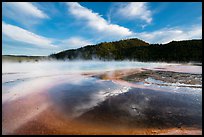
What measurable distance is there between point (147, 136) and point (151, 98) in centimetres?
478

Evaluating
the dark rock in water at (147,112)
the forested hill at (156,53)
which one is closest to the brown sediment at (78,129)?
the dark rock in water at (147,112)

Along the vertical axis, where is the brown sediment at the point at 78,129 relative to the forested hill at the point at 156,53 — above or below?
below

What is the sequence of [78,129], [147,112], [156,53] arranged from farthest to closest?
[156,53]
[147,112]
[78,129]

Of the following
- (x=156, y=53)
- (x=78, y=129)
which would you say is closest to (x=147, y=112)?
(x=78, y=129)

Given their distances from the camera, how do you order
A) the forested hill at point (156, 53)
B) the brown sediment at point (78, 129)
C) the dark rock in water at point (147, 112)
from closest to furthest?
the brown sediment at point (78, 129)
the dark rock in water at point (147, 112)
the forested hill at point (156, 53)

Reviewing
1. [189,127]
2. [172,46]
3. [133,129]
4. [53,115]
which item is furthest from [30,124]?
[172,46]

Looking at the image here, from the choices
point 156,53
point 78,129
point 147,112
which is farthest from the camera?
point 156,53

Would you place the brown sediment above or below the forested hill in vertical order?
below

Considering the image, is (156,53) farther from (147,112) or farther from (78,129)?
(78,129)

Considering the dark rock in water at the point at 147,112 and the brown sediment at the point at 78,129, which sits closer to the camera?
the brown sediment at the point at 78,129

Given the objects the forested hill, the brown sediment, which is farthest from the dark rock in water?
the forested hill

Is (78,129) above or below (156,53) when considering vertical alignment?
below

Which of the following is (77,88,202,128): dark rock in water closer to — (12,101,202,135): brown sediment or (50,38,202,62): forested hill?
(12,101,202,135): brown sediment

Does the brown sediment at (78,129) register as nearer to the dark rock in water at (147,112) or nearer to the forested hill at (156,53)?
the dark rock in water at (147,112)
